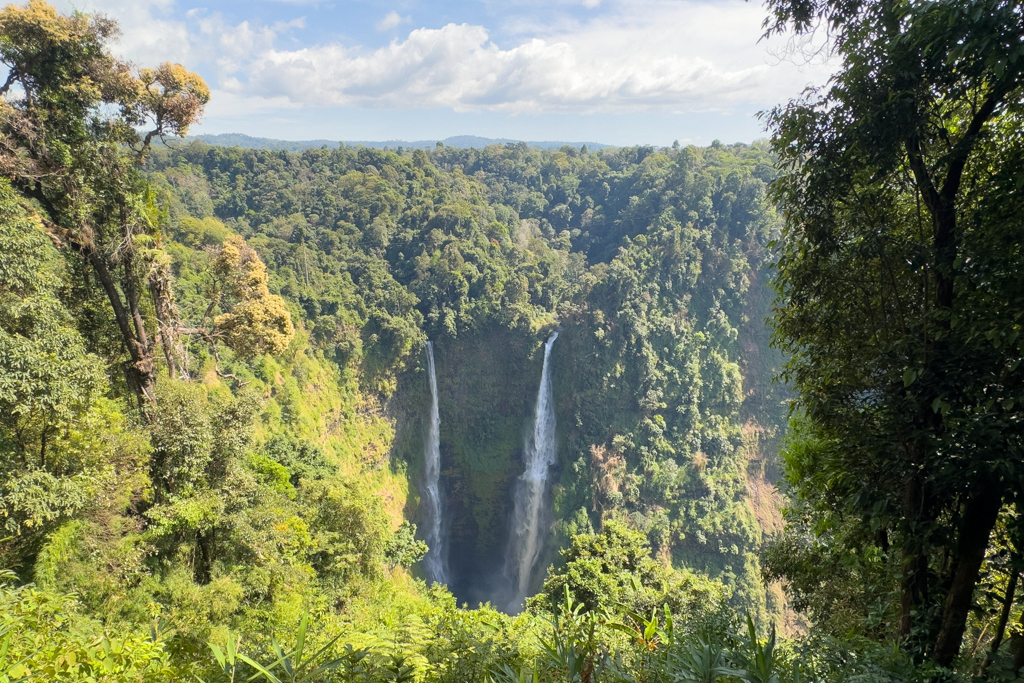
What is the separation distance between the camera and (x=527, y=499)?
1153 inches

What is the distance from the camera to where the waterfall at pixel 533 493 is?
90.2ft

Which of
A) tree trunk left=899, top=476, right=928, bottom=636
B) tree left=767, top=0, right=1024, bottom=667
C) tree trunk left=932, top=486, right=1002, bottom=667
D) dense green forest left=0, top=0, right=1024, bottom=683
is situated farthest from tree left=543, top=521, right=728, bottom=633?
tree left=767, top=0, right=1024, bottom=667

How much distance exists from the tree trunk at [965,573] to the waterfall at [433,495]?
25.0 m

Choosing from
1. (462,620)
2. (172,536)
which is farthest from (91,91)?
(462,620)

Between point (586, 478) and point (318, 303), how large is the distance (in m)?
16.4

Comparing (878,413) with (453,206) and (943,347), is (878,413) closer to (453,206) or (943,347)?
(943,347)

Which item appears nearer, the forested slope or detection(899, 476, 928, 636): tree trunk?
detection(899, 476, 928, 636): tree trunk

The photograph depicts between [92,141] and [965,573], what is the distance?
12187 mm

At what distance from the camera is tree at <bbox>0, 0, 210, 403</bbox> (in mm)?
8141

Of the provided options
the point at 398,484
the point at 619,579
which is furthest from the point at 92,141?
the point at 398,484

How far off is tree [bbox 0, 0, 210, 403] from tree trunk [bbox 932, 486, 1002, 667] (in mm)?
11243

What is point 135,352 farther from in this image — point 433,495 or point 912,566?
point 433,495

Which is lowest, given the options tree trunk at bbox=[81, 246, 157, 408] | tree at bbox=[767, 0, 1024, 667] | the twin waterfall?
the twin waterfall

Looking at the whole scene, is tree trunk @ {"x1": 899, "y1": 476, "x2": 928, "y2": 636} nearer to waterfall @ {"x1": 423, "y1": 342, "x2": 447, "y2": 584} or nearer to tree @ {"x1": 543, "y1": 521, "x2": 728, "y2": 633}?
tree @ {"x1": 543, "y1": 521, "x2": 728, "y2": 633}
